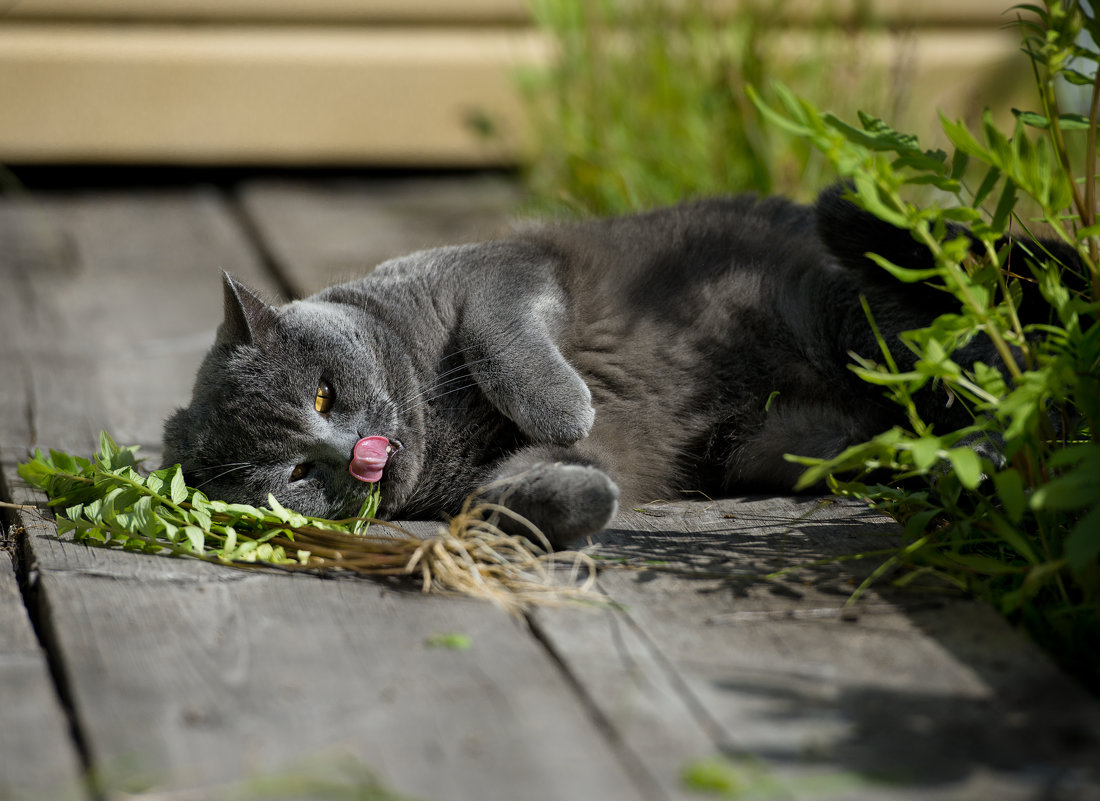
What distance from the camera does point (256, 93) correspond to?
12.0ft

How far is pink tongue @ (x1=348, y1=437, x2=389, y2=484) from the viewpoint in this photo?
156cm

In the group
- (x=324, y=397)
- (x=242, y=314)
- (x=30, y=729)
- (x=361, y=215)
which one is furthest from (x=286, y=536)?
(x=361, y=215)

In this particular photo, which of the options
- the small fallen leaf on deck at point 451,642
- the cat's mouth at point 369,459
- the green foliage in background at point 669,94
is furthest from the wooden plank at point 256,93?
the small fallen leaf on deck at point 451,642

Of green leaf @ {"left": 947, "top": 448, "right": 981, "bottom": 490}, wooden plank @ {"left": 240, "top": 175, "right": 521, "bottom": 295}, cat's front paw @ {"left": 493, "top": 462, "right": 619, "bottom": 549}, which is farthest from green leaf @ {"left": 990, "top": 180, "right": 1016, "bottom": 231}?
wooden plank @ {"left": 240, "top": 175, "right": 521, "bottom": 295}

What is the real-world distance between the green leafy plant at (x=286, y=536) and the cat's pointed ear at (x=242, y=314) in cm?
23

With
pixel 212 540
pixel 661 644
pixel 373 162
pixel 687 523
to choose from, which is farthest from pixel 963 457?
pixel 373 162

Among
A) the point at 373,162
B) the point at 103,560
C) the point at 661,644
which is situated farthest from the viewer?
the point at 373,162

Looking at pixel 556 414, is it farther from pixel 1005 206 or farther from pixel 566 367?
pixel 1005 206

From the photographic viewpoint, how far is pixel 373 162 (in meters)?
3.89

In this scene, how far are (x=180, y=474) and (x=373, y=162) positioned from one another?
2.56 m

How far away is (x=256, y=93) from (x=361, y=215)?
554mm

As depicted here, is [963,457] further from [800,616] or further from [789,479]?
[789,479]

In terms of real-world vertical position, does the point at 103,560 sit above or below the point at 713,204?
below

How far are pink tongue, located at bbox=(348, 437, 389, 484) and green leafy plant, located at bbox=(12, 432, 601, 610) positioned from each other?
37mm
